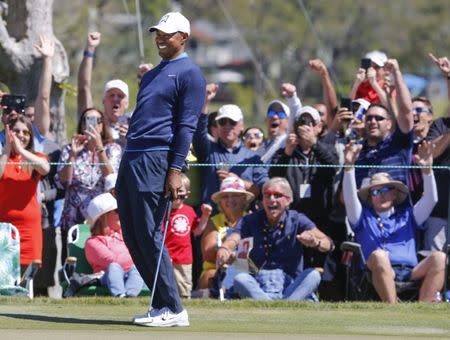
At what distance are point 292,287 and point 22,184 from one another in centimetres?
274

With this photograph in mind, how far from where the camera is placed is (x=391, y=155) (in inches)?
500

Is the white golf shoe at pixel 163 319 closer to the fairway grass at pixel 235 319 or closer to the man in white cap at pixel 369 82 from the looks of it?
the fairway grass at pixel 235 319

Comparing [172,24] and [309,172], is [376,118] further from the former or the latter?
[172,24]

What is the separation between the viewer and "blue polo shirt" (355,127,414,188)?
12.6m

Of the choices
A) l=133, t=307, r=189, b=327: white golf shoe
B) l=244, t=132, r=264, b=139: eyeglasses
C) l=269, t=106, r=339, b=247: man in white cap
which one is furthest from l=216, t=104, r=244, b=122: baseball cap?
l=133, t=307, r=189, b=327: white golf shoe

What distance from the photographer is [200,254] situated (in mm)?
13266

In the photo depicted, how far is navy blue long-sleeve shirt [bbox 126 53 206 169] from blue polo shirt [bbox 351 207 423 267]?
3.07m

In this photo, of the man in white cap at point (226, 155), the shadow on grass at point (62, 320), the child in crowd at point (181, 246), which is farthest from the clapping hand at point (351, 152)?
the shadow on grass at point (62, 320)

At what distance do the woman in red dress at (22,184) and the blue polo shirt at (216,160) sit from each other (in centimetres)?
160

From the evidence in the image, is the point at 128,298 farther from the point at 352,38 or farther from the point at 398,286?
the point at 352,38

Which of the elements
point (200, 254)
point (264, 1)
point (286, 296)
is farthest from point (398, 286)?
point (264, 1)

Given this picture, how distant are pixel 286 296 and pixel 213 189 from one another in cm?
185

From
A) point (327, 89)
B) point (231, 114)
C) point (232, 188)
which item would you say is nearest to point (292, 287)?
point (232, 188)

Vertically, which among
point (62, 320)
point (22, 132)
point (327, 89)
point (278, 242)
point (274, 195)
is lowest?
point (62, 320)
